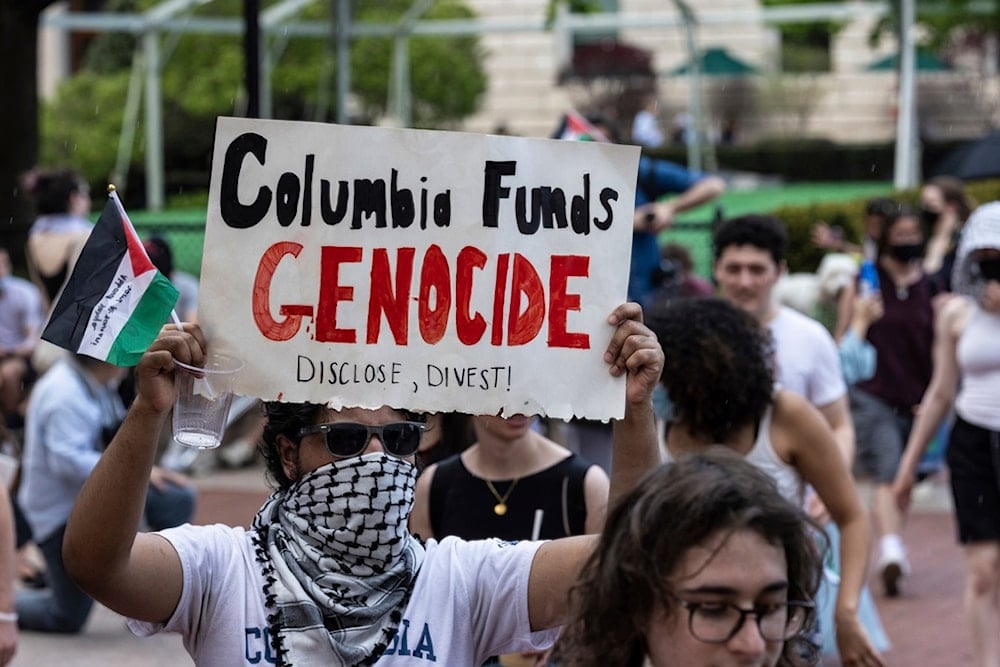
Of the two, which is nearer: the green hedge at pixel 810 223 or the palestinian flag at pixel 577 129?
the palestinian flag at pixel 577 129

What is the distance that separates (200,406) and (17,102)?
37.9 feet

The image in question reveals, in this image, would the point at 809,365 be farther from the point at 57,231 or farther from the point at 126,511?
the point at 57,231

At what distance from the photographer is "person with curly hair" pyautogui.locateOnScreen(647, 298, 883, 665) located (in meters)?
4.53

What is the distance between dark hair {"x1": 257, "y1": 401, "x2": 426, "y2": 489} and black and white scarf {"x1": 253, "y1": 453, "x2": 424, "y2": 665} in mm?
111

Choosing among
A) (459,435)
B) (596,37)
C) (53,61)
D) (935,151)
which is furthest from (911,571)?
(53,61)

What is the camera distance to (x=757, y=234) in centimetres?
611

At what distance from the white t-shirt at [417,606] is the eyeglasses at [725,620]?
0.67m

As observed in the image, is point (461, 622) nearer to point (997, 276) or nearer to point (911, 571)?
point (997, 276)

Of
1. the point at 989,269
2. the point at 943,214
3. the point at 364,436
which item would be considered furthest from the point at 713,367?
the point at 943,214

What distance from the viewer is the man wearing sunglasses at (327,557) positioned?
287cm

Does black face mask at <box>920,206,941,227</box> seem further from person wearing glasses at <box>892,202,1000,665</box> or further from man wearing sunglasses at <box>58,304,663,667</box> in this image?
man wearing sunglasses at <box>58,304,663,667</box>

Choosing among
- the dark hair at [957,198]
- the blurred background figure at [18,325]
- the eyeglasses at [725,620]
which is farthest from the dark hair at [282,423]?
the dark hair at [957,198]

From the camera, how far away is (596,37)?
42.8m

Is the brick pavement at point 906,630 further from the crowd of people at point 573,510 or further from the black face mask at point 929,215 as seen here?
the black face mask at point 929,215
